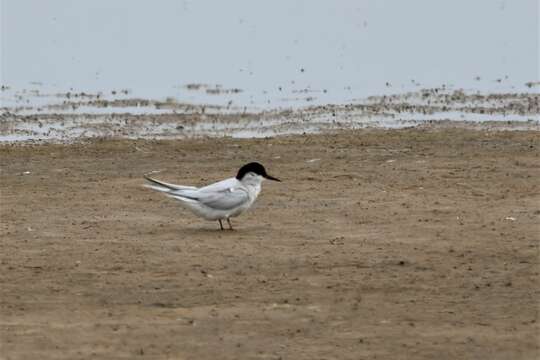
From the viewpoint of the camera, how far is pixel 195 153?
58.8ft

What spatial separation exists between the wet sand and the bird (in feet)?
0.63

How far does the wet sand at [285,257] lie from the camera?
9406 millimetres

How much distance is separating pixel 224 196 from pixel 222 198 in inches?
1.1

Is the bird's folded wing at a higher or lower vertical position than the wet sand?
higher

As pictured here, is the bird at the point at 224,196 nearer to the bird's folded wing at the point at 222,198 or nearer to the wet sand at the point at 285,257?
the bird's folded wing at the point at 222,198

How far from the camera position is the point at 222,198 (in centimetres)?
1305

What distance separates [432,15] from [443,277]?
2430cm

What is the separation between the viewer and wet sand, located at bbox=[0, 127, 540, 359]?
370 inches

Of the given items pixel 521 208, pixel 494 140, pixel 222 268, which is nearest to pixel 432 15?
pixel 494 140

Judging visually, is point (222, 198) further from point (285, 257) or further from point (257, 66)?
point (257, 66)

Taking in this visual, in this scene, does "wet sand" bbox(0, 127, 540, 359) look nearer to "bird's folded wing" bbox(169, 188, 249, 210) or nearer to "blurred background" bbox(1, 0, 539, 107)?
"bird's folded wing" bbox(169, 188, 249, 210)

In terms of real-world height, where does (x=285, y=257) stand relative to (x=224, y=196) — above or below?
below

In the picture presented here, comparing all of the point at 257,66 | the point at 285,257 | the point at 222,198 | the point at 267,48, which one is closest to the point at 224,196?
the point at 222,198

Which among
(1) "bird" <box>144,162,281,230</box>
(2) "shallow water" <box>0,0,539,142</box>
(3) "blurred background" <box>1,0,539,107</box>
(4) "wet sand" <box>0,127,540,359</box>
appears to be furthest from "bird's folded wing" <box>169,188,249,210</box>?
(3) "blurred background" <box>1,0,539,107</box>
